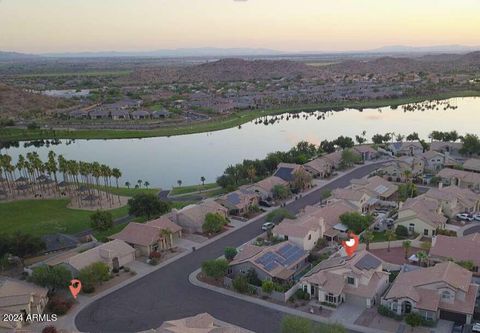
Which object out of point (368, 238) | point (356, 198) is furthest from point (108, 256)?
point (356, 198)

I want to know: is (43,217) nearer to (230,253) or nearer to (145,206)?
(145,206)

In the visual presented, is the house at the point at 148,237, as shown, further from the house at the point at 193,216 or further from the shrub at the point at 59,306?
the shrub at the point at 59,306

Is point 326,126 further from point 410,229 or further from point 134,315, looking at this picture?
point 134,315

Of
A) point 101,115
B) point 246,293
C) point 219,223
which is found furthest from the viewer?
point 101,115

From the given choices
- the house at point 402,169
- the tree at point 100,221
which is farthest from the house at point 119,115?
the tree at point 100,221

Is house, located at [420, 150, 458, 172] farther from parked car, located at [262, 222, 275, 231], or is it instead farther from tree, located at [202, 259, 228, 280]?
tree, located at [202, 259, 228, 280]

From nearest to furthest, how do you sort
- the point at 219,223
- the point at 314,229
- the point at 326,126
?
the point at 314,229
the point at 219,223
the point at 326,126

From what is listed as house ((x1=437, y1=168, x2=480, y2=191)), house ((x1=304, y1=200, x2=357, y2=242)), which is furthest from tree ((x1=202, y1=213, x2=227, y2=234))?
house ((x1=437, y1=168, x2=480, y2=191))

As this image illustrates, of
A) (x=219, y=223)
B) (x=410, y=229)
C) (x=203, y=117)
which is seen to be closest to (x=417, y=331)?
(x=410, y=229)
